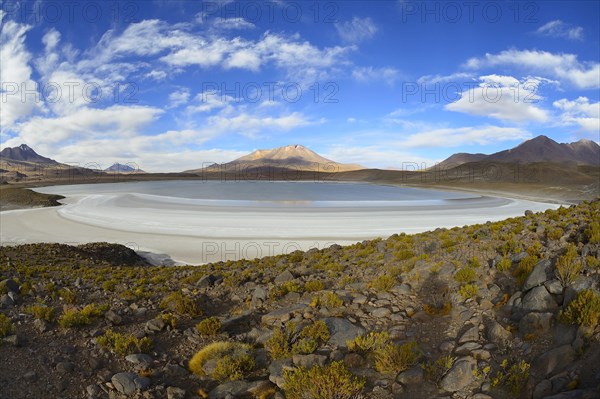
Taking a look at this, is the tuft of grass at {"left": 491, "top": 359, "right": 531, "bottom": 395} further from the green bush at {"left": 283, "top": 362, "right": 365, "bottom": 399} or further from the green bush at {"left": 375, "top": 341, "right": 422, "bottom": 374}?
the green bush at {"left": 283, "top": 362, "right": 365, "bottom": 399}

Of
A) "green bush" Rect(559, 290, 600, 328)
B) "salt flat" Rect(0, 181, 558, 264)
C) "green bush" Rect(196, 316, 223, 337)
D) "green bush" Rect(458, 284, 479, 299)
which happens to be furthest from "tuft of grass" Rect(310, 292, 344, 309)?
"salt flat" Rect(0, 181, 558, 264)

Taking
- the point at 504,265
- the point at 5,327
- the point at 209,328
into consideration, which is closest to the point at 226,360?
the point at 209,328

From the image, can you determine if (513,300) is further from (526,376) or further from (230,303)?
(230,303)

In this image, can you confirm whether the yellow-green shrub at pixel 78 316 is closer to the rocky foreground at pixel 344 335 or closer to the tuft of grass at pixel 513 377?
the rocky foreground at pixel 344 335

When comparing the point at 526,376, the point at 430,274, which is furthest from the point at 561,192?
the point at 526,376

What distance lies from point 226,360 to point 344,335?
2096 mm

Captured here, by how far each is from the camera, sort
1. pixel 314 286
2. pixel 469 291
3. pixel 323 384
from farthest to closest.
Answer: pixel 314 286 < pixel 469 291 < pixel 323 384

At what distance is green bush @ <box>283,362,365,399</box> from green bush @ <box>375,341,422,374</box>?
0.47 meters

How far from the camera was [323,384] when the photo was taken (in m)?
4.88

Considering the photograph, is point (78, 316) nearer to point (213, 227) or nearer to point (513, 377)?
point (513, 377)

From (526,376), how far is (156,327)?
20.8 feet

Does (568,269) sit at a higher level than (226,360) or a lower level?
higher

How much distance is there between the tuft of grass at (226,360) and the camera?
217 inches

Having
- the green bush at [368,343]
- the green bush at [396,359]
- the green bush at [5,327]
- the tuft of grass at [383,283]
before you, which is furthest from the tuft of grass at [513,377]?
the green bush at [5,327]
